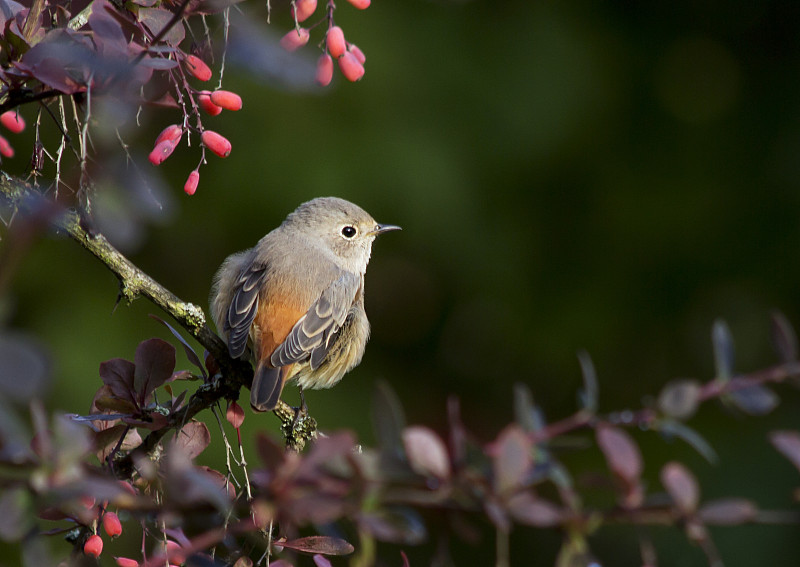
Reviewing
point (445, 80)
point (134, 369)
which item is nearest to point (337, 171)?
point (445, 80)

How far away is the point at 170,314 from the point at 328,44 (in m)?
0.61

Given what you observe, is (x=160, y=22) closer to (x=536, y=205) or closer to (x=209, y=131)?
(x=209, y=131)

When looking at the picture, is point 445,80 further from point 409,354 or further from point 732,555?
point 732,555

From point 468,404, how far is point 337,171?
5.65 feet

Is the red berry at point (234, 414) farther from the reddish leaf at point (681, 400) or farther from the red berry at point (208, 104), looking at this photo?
the reddish leaf at point (681, 400)

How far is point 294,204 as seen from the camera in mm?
Result: 5203

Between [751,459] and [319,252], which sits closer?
[319,252]

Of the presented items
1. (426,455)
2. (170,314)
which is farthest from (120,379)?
(426,455)

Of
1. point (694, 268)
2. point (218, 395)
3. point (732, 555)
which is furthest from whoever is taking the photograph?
point (694, 268)

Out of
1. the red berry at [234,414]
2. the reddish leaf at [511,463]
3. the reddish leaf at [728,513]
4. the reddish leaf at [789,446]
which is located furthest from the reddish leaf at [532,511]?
the red berry at [234,414]

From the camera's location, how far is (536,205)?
588cm

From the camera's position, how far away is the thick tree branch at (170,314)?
143cm

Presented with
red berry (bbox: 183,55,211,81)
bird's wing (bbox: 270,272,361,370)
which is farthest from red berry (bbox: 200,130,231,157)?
bird's wing (bbox: 270,272,361,370)

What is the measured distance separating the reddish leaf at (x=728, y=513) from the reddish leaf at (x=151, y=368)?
932mm
